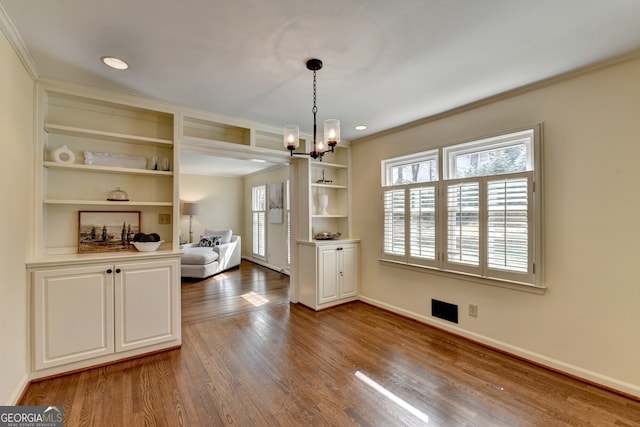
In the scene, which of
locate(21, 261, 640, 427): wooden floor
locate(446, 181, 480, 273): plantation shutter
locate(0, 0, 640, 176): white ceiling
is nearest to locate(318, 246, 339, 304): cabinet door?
locate(21, 261, 640, 427): wooden floor

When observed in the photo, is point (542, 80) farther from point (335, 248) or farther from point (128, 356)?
point (128, 356)

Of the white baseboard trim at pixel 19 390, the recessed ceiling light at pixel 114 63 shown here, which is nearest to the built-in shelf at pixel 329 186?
the recessed ceiling light at pixel 114 63

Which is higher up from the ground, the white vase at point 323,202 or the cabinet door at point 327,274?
the white vase at point 323,202

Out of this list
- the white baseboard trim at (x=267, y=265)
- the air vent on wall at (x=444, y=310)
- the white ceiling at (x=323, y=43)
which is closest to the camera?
the white ceiling at (x=323, y=43)

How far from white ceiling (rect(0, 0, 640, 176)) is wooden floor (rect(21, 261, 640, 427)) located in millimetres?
2496

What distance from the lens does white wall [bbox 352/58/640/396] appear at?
210 cm

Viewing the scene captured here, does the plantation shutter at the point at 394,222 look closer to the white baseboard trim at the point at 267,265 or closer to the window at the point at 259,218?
the white baseboard trim at the point at 267,265

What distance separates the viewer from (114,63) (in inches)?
86.4

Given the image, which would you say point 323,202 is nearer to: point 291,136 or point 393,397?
point 291,136

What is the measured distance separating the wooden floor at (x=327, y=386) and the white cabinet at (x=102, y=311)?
146mm

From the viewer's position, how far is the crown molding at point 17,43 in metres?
1.70

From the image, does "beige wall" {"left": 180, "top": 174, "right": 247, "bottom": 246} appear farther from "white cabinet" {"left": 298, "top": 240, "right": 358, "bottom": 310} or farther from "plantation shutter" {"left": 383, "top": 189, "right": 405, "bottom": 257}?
"plantation shutter" {"left": 383, "top": 189, "right": 405, "bottom": 257}

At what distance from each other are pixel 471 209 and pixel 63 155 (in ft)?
13.0

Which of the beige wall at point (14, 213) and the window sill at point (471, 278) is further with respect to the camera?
the window sill at point (471, 278)
